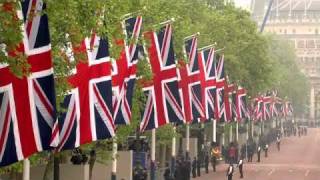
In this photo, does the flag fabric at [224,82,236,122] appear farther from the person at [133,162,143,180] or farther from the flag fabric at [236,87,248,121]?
the person at [133,162,143,180]

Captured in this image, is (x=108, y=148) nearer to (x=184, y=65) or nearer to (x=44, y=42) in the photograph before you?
(x=184, y=65)

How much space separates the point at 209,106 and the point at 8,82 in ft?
88.3

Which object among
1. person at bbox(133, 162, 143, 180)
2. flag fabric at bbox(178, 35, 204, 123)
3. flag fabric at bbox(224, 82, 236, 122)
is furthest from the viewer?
flag fabric at bbox(224, 82, 236, 122)

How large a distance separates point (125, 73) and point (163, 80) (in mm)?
4522

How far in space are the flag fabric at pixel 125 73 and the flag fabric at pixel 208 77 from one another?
14.4 meters

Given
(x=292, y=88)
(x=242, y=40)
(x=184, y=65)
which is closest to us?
(x=184, y=65)

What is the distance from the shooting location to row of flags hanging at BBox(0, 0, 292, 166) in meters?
16.6

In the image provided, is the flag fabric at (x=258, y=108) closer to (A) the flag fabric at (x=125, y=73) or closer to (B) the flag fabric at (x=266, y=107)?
(B) the flag fabric at (x=266, y=107)

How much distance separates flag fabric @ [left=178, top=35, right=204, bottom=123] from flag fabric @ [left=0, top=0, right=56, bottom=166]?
19.9 m

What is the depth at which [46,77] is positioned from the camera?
17.1 m

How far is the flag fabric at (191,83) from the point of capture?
37.7 m

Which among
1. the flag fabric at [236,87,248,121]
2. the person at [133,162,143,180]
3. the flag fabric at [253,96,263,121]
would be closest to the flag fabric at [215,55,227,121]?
the flag fabric at [236,87,248,121]

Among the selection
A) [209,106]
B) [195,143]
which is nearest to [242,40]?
[195,143]

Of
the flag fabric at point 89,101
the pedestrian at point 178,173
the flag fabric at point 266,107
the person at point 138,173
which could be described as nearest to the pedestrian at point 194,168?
the pedestrian at point 178,173
